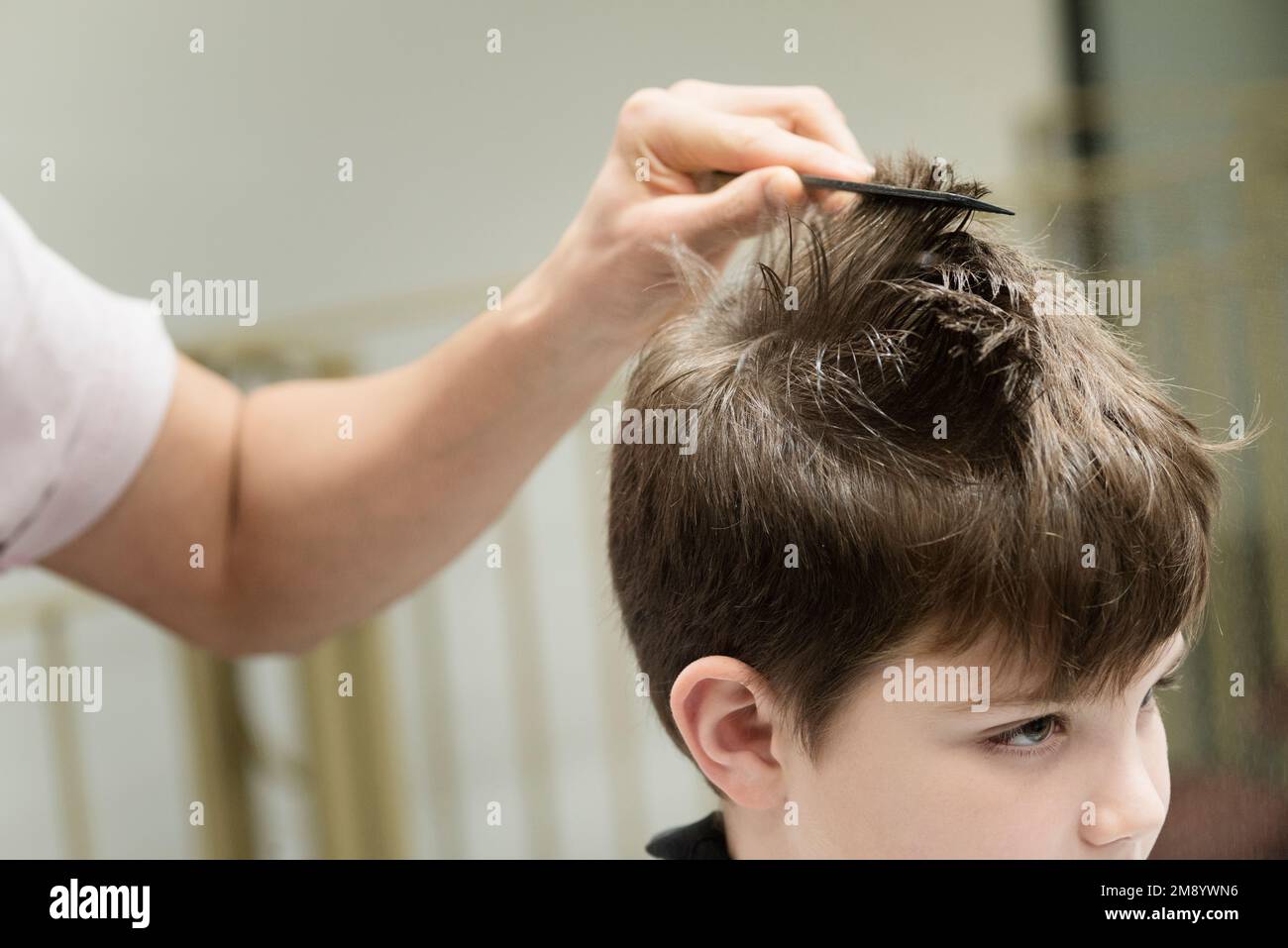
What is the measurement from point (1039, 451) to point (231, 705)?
87cm

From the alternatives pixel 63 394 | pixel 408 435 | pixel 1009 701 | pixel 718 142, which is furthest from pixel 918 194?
pixel 63 394

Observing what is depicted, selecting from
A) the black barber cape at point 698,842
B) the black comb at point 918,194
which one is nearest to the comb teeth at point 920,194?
the black comb at point 918,194

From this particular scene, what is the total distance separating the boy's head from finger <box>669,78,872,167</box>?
0.08 metres

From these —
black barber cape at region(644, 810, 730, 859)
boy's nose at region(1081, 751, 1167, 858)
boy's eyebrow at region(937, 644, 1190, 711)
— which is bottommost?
black barber cape at region(644, 810, 730, 859)

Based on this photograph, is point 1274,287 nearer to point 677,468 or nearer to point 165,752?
point 677,468

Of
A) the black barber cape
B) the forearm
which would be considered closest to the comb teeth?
the forearm

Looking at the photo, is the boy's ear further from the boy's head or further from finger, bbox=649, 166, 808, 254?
finger, bbox=649, 166, 808, 254

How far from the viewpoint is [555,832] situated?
1.02 m

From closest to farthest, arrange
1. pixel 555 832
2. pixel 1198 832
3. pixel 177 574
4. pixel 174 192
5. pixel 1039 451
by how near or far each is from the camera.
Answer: pixel 1039 451 → pixel 1198 832 → pixel 177 574 → pixel 174 192 → pixel 555 832

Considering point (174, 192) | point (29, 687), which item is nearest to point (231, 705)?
point (29, 687)

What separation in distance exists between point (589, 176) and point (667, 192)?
6.7 inches

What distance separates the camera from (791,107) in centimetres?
59

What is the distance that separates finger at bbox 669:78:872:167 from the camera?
0.59 m
